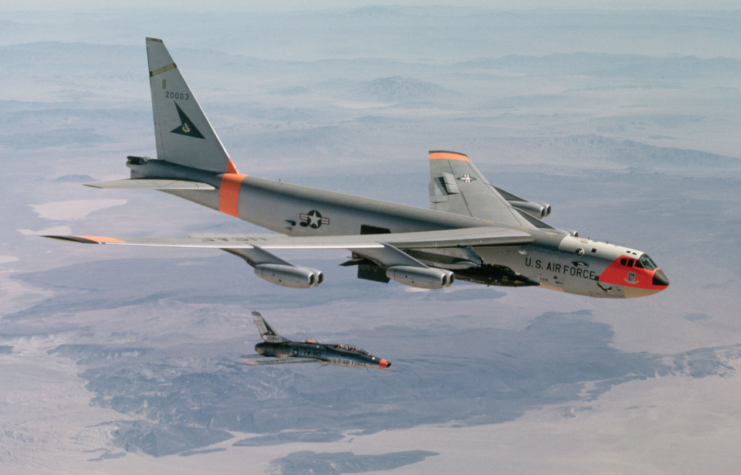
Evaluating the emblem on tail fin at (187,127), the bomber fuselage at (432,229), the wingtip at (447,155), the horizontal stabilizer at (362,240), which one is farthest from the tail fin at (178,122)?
the wingtip at (447,155)

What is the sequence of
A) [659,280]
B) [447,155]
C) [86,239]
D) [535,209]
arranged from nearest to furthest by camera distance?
[86,239] → [659,280] → [535,209] → [447,155]

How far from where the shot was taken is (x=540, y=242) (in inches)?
1593

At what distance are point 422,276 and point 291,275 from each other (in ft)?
21.5

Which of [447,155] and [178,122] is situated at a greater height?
[178,122]

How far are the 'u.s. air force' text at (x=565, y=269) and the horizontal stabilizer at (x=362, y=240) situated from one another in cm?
123

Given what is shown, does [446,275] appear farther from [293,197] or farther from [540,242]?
[293,197]

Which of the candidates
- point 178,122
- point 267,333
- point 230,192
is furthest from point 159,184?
point 267,333

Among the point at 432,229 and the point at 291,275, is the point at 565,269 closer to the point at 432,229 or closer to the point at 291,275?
the point at 432,229

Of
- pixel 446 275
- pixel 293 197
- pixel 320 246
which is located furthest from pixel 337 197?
pixel 446 275

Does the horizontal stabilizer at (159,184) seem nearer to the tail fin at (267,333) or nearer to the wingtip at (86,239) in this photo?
the wingtip at (86,239)

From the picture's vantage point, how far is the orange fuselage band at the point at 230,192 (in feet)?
160

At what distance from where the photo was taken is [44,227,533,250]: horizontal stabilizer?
115 feet

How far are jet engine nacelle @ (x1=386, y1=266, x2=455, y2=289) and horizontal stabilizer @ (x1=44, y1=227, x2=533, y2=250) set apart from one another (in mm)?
2048

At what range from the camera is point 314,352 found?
217 feet
